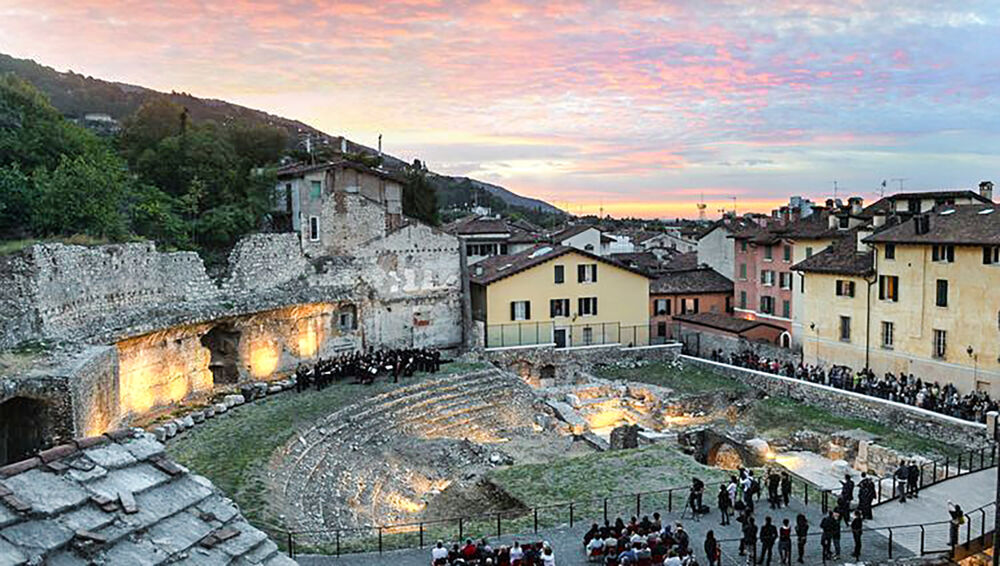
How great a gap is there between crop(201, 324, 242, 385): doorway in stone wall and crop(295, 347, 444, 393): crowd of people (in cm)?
314

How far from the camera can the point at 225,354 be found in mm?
38594

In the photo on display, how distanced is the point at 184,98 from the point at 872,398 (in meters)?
137

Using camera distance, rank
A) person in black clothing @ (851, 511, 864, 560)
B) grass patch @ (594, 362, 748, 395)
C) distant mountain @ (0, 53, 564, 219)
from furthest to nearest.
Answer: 1. distant mountain @ (0, 53, 564, 219)
2. grass patch @ (594, 362, 748, 395)
3. person in black clothing @ (851, 511, 864, 560)

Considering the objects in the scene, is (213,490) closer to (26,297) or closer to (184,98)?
(26,297)

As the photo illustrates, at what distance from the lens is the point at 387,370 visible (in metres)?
39.3

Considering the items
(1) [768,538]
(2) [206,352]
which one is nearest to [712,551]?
(1) [768,538]

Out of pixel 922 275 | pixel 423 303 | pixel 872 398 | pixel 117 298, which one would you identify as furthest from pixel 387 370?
pixel 922 275

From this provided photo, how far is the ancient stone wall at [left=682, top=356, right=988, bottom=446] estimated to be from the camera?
30.9m

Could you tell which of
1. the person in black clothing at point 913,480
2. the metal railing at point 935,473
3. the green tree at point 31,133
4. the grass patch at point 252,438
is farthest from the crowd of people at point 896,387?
the green tree at point 31,133

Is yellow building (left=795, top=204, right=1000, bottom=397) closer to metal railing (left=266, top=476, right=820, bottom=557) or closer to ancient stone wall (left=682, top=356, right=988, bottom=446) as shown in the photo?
ancient stone wall (left=682, top=356, right=988, bottom=446)

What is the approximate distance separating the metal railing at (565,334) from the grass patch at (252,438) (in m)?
12.1

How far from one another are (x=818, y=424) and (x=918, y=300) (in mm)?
7892

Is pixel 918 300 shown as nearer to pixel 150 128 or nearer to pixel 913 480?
pixel 913 480

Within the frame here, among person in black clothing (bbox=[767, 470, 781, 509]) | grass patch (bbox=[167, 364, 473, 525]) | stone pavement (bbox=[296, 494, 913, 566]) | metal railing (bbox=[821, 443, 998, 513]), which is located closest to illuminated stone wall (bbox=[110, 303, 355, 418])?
grass patch (bbox=[167, 364, 473, 525])
